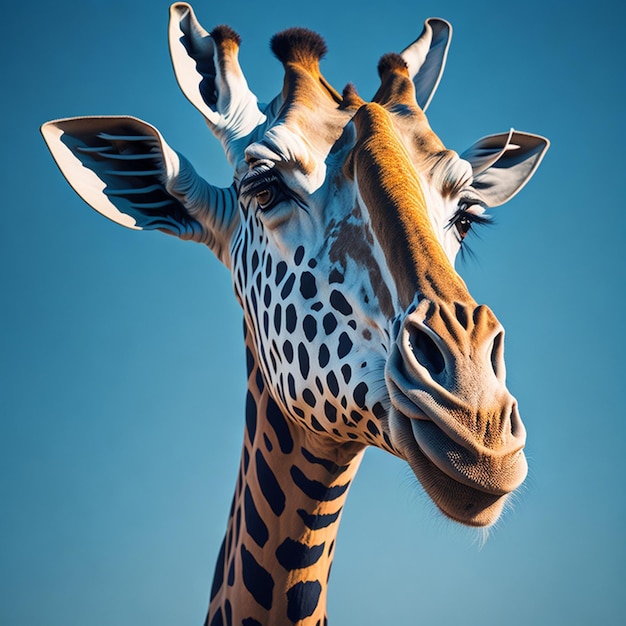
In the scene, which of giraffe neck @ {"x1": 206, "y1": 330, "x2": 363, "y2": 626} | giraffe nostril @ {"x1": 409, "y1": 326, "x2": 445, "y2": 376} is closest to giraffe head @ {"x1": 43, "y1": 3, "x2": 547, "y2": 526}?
giraffe nostril @ {"x1": 409, "y1": 326, "x2": 445, "y2": 376}

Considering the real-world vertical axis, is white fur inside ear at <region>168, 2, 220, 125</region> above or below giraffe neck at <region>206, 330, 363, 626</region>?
above

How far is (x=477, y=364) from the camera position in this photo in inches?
108

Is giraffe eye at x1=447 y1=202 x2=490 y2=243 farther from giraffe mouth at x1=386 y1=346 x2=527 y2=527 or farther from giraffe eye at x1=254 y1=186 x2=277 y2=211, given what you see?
giraffe mouth at x1=386 y1=346 x2=527 y2=527

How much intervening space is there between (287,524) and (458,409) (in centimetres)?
180

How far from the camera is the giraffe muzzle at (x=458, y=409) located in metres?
2.68

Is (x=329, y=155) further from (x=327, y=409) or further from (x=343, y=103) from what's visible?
(x=327, y=409)

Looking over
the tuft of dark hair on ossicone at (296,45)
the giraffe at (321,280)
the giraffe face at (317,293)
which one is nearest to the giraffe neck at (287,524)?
the giraffe at (321,280)

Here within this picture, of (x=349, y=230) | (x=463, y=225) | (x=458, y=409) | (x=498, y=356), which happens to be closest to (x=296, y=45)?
(x=463, y=225)

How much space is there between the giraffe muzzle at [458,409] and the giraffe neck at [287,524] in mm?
1168

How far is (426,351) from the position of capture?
289 cm

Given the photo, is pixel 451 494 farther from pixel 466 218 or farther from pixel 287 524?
pixel 466 218

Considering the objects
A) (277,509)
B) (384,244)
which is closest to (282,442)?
(277,509)

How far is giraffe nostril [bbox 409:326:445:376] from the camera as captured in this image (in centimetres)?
283

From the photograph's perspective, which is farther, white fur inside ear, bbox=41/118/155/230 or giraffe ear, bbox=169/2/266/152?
giraffe ear, bbox=169/2/266/152
